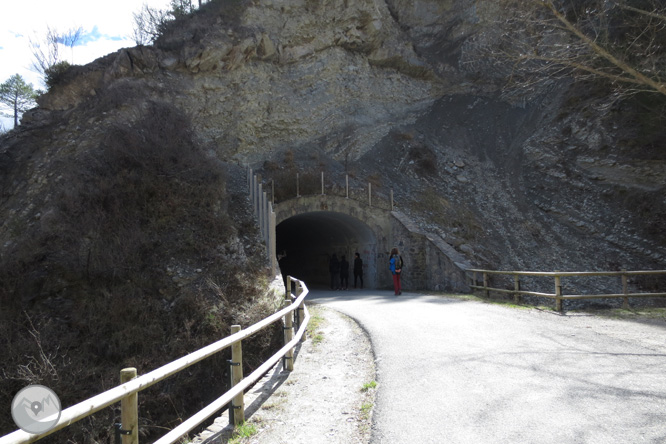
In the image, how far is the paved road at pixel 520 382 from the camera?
3641 mm

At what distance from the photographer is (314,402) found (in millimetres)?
4809

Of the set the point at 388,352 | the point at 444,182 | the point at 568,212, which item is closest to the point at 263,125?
the point at 444,182

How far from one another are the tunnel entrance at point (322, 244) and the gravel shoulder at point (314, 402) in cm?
1251

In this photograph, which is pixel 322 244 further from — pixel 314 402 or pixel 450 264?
pixel 314 402

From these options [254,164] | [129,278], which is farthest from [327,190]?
[129,278]

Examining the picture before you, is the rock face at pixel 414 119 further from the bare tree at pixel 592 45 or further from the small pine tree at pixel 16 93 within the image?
the small pine tree at pixel 16 93

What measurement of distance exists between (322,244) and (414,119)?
9.87 meters

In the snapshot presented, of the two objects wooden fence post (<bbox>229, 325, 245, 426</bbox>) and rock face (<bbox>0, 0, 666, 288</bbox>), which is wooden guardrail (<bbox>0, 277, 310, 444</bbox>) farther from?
rock face (<bbox>0, 0, 666, 288</bbox>)

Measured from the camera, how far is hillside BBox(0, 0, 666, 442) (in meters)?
12.2

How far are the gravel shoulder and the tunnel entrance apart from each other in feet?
41.0

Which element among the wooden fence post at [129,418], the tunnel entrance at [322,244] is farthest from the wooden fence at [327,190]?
the wooden fence post at [129,418]

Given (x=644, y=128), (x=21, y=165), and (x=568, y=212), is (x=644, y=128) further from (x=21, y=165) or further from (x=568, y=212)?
(x=21, y=165)

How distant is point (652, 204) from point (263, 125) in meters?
19.3

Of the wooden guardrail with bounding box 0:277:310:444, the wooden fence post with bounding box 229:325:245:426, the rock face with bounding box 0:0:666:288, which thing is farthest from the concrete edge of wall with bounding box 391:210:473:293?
the wooden fence post with bounding box 229:325:245:426
